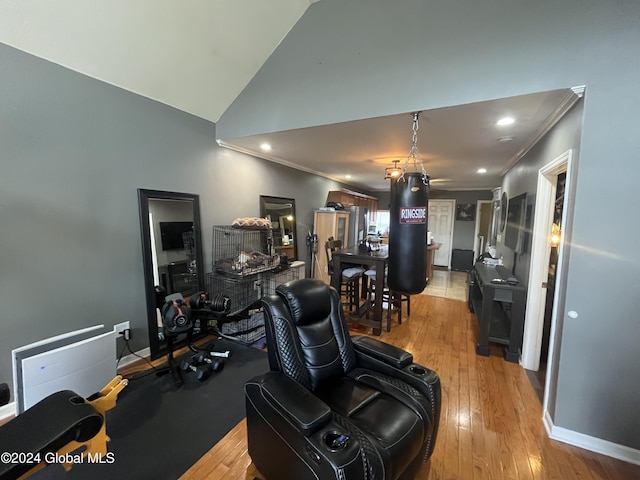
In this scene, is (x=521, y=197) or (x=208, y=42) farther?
(x=521, y=197)

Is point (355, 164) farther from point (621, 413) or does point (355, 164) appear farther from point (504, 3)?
point (621, 413)

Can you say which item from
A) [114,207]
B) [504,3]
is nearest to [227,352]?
[114,207]

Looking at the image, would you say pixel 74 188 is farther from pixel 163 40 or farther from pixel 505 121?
pixel 505 121

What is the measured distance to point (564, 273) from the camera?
1795mm

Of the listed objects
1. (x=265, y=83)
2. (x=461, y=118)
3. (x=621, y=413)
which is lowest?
(x=621, y=413)

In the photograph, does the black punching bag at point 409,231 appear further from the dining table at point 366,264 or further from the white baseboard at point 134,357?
the white baseboard at point 134,357

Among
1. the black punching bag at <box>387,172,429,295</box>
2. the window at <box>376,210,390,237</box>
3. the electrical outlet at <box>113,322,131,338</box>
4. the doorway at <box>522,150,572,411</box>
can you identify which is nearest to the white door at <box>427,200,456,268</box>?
the window at <box>376,210,390,237</box>

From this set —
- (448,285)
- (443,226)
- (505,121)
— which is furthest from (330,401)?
(443,226)

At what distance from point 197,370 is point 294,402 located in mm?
1651

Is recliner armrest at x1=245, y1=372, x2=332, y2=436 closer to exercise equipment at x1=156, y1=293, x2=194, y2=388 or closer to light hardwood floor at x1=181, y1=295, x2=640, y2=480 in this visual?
light hardwood floor at x1=181, y1=295, x2=640, y2=480

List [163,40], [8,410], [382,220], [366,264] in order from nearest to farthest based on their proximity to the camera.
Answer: [8,410], [163,40], [366,264], [382,220]

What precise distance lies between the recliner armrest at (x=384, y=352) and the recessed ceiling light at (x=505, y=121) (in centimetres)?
211

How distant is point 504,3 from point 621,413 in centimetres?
283

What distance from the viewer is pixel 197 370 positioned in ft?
7.95
